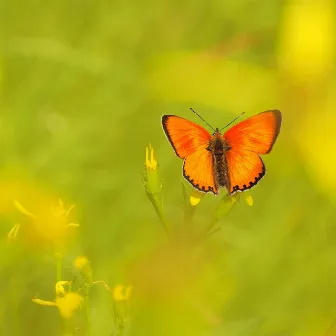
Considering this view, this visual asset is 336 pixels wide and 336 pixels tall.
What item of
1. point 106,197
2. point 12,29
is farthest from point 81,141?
point 12,29

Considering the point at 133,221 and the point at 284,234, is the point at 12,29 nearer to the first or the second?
the point at 133,221

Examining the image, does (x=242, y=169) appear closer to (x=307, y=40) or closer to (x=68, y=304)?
(x=68, y=304)

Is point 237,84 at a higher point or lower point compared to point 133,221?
higher

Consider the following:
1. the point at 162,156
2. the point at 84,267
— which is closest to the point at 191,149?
the point at 84,267

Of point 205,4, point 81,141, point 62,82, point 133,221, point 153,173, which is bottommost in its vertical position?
point 153,173

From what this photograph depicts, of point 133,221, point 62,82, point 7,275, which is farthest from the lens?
point 62,82

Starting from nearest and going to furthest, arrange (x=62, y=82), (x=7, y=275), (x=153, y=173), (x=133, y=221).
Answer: (x=153, y=173) < (x=7, y=275) < (x=133, y=221) < (x=62, y=82)
